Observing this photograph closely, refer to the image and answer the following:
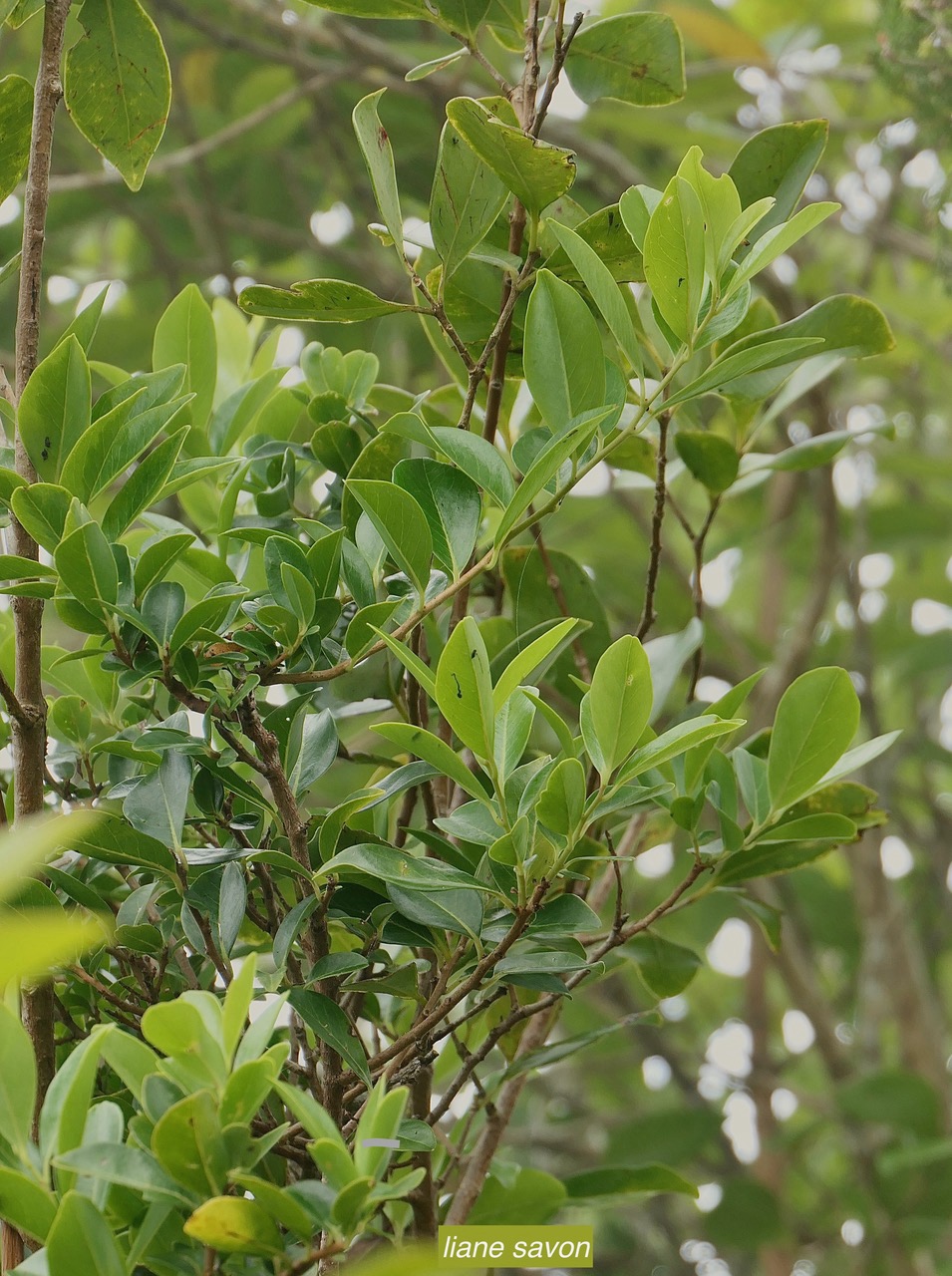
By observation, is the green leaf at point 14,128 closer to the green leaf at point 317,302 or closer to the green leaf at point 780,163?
the green leaf at point 317,302

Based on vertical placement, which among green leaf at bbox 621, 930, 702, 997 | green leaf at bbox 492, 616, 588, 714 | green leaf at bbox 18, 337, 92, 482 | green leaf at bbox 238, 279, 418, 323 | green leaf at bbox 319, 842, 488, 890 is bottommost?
green leaf at bbox 621, 930, 702, 997

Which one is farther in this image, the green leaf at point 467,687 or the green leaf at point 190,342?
the green leaf at point 190,342

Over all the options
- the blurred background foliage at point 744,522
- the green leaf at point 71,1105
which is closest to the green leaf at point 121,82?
the green leaf at point 71,1105

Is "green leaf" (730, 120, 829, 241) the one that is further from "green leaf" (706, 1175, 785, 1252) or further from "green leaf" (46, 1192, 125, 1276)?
"green leaf" (706, 1175, 785, 1252)

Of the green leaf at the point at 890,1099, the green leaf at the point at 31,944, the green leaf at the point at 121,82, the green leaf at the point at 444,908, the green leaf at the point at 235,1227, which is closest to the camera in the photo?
the green leaf at the point at 31,944

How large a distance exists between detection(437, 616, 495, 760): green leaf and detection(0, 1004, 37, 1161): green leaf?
0.14 m

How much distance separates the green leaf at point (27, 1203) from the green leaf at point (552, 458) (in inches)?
8.5

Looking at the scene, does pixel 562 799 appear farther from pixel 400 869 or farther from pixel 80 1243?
pixel 80 1243

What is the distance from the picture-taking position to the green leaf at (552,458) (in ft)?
1.22

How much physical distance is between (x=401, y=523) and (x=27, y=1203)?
214mm

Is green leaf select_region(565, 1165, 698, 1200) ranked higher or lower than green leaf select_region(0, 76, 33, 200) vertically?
lower

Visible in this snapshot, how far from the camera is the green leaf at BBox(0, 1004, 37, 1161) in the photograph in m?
0.30

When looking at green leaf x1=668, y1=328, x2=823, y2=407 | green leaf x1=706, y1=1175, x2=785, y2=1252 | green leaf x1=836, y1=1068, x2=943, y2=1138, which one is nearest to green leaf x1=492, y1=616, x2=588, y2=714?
green leaf x1=668, y1=328, x2=823, y2=407

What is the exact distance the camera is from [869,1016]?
1.42 meters
